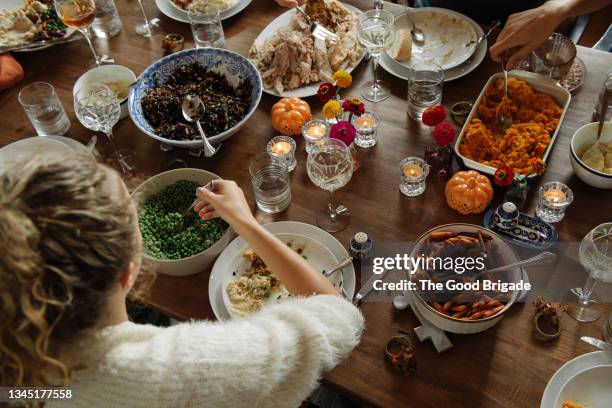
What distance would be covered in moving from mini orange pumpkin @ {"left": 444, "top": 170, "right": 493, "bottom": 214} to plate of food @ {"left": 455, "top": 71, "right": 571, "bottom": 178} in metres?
0.04

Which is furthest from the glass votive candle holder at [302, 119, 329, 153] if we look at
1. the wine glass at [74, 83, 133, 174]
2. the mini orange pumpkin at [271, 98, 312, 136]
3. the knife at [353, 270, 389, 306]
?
the wine glass at [74, 83, 133, 174]

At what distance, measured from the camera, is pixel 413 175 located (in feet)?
5.16

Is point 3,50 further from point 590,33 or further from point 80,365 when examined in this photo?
point 590,33

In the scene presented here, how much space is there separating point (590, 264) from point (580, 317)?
15 centimetres

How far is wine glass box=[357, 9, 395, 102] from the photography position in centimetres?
179

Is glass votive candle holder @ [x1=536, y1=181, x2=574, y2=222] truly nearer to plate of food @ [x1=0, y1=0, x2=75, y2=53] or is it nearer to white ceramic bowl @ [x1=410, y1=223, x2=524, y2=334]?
white ceramic bowl @ [x1=410, y1=223, x2=524, y2=334]

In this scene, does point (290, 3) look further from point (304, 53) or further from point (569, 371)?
point (569, 371)

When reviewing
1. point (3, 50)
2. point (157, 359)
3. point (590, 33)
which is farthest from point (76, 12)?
point (590, 33)

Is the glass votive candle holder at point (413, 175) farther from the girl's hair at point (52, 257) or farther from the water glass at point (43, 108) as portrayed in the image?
the water glass at point (43, 108)

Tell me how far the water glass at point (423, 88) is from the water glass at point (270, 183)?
504 mm

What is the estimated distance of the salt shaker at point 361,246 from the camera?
1.43 metres

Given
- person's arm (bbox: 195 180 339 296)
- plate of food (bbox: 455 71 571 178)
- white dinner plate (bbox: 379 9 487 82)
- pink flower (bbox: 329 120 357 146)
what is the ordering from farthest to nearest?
white dinner plate (bbox: 379 9 487 82), pink flower (bbox: 329 120 357 146), plate of food (bbox: 455 71 571 178), person's arm (bbox: 195 180 339 296)

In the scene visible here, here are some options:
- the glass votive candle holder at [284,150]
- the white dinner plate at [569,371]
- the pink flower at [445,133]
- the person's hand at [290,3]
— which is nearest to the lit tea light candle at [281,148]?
the glass votive candle holder at [284,150]

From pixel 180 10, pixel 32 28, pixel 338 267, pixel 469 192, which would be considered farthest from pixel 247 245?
pixel 32 28
